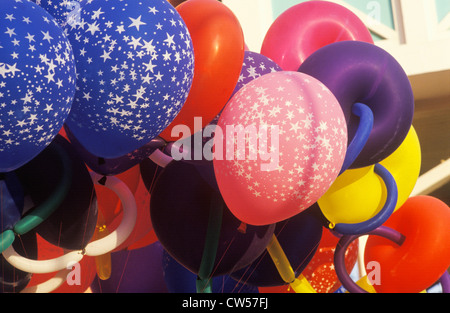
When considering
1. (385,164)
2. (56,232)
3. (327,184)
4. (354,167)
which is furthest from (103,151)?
(385,164)

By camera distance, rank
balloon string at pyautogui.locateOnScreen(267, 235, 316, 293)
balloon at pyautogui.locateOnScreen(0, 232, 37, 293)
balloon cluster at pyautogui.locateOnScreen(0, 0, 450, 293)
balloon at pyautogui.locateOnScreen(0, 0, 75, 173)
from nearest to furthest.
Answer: balloon at pyautogui.locateOnScreen(0, 0, 75, 173) < balloon cluster at pyautogui.locateOnScreen(0, 0, 450, 293) < balloon at pyautogui.locateOnScreen(0, 232, 37, 293) < balloon string at pyautogui.locateOnScreen(267, 235, 316, 293)

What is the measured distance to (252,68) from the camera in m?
1.33

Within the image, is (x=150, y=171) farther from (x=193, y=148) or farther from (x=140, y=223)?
(x=193, y=148)

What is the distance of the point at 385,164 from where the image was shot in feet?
5.08

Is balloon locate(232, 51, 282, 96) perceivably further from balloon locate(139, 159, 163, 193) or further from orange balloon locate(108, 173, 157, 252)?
orange balloon locate(108, 173, 157, 252)

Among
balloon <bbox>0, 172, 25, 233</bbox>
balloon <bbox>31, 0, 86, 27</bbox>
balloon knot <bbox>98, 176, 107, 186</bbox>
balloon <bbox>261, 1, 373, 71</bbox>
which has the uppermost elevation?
balloon <bbox>31, 0, 86, 27</bbox>

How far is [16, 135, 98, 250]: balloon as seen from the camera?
1.12 m

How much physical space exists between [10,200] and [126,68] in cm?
37

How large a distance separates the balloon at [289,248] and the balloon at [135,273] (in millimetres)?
290

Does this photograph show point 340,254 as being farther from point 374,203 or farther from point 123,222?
point 123,222

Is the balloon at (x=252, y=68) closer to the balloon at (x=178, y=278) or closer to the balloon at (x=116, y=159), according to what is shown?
the balloon at (x=116, y=159)

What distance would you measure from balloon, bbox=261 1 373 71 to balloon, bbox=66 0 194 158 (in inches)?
24.1

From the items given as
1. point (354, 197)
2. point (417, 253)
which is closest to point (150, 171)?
point (354, 197)

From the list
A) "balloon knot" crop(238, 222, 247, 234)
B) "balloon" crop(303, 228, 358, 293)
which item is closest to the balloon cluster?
"balloon knot" crop(238, 222, 247, 234)
